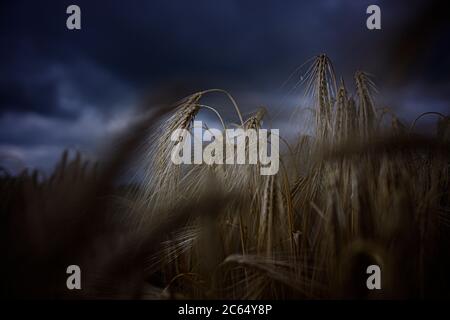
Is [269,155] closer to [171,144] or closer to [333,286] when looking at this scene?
[171,144]

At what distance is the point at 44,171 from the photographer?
5.41 feet

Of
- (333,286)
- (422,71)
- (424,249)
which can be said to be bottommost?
(333,286)

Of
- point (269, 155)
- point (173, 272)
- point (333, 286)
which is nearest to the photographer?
point (333, 286)

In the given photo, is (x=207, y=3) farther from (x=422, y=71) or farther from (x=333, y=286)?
(x=333, y=286)

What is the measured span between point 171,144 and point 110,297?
648 mm

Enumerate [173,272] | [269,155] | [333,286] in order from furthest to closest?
[173,272]
[269,155]
[333,286]

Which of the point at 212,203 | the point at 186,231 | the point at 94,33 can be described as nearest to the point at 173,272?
the point at 186,231

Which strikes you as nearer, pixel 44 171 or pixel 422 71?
pixel 44 171

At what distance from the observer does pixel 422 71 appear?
1.76 metres
